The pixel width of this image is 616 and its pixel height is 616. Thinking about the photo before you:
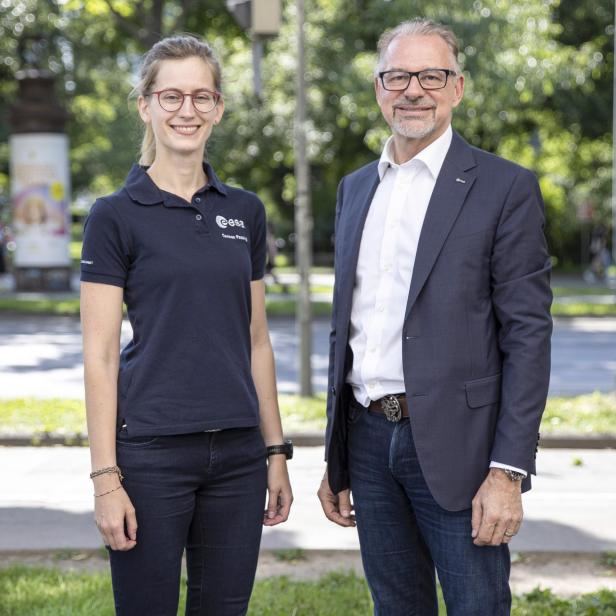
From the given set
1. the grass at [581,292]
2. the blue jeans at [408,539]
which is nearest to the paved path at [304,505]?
the blue jeans at [408,539]

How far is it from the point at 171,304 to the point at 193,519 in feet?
1.93

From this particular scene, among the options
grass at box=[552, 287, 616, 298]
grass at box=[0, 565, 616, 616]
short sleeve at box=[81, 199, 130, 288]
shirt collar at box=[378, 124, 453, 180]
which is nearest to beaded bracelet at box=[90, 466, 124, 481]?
short sleeve at box=[81, 199, 130, 288]

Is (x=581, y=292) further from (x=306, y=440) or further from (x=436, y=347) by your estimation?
(x=436, y=347)

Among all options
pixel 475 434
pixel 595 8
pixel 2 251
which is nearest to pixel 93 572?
pixel 475 434

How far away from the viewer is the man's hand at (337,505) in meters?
3.16

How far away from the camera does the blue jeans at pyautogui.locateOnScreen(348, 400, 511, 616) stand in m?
2.75

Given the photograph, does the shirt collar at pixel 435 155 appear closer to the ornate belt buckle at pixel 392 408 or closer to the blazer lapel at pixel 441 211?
the blazer lapel at pixel 441 211

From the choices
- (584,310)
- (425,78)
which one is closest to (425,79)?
(425,78)

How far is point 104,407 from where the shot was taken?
8.50 ft

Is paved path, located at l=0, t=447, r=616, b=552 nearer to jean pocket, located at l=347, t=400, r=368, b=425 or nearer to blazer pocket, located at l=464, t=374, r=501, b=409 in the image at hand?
jean pocket, located at l=347, t=400, r=368, b=425

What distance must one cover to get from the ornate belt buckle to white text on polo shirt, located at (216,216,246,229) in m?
0.62

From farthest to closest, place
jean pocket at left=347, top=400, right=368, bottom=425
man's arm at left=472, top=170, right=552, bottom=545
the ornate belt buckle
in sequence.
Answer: jean pocket at left=347, top=400, right=368, bottom=425, the ornate belt buckle, man's arm at left=472, top=170, right=552, bottom=545

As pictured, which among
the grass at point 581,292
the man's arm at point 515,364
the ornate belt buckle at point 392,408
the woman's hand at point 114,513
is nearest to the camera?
the woman's hand at point 114,513

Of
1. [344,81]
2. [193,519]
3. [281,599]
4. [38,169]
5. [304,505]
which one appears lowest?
[304,505]
